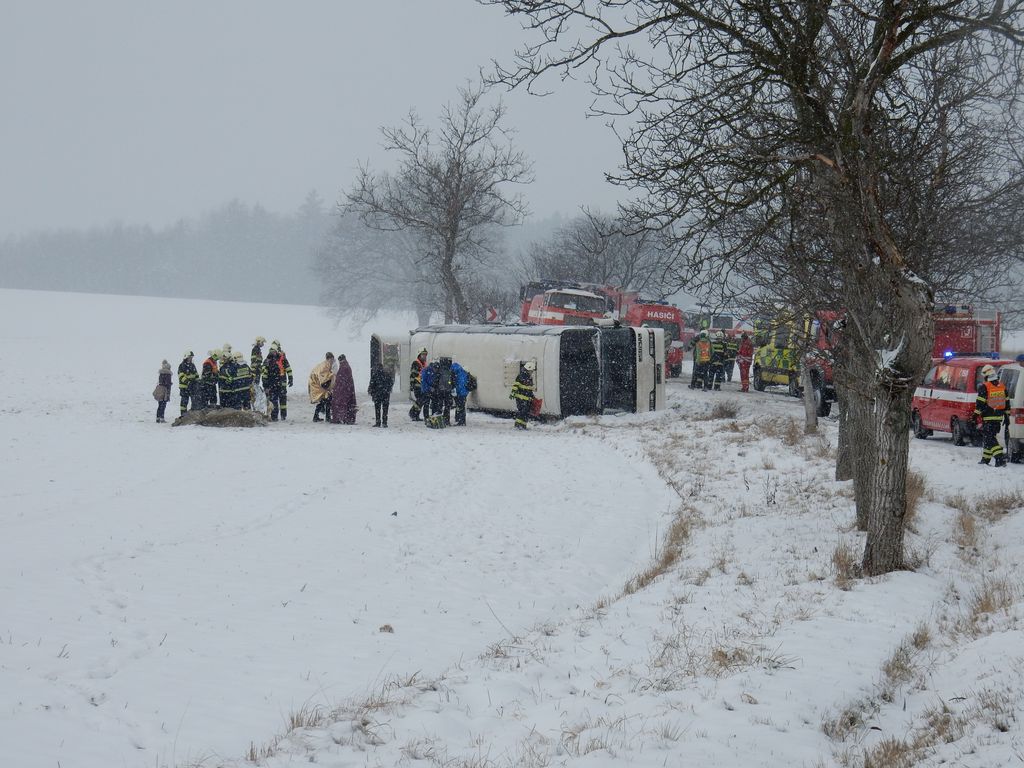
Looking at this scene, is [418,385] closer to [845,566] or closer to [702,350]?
[702,350]

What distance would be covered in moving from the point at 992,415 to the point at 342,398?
47.7 ft

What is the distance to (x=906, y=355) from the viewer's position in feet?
26.5

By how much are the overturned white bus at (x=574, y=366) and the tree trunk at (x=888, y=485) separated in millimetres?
15602

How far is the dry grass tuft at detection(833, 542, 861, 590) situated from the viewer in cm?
855

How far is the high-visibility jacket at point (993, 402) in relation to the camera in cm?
1556

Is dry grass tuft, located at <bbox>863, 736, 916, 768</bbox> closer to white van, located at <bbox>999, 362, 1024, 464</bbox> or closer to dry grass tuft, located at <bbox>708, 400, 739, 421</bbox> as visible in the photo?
white van, located at <bbox>999, 362, 1024, 464</bbox>

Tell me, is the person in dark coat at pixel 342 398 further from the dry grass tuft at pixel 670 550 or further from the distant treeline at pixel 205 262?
the distant treeline at pixel 205 262

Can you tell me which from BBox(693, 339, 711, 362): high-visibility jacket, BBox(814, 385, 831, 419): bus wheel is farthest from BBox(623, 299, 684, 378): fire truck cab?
BBox(814, 385, 831, 419): bus wheel

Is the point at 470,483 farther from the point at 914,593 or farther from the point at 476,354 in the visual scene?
the point at 476,354

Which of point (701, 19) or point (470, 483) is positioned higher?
point (701, 19)

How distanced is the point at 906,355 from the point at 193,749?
6.08 metres

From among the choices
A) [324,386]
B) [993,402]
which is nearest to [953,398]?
[993,402]

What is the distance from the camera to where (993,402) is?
51.2 ft

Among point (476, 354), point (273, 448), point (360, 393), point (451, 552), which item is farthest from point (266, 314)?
point (451, 552)
